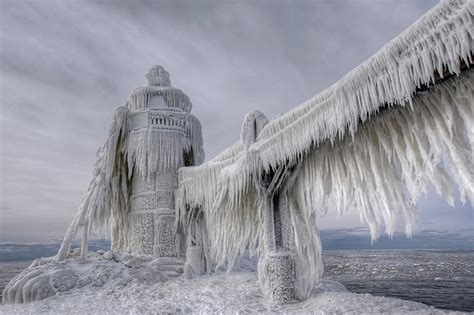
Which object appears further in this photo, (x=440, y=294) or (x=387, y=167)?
(x=440, y=294)

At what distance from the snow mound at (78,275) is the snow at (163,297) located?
0.02m

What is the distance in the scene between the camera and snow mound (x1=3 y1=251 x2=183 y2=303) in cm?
776

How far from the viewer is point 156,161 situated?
12398 mm

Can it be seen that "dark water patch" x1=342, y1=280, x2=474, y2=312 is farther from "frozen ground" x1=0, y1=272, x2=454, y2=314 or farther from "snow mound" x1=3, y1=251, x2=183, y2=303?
"snow mound" x1=3, y1=251, x2=183, y2=303

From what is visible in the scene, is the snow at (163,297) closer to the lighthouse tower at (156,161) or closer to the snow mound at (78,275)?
the snow mound at (78,275)

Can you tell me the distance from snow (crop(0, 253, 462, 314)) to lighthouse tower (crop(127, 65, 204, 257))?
1955 mm

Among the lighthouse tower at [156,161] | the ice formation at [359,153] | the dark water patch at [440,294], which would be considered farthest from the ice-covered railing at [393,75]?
the dark water patch at [440,294]

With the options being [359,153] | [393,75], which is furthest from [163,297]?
[393,75]

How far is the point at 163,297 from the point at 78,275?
255 centimetres

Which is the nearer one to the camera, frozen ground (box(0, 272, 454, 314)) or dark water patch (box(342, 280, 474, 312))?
frozen ground (box(0, 272, 454, 314))

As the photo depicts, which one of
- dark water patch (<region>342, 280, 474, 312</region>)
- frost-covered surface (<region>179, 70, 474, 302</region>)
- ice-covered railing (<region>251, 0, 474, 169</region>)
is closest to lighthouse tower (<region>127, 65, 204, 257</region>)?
frost-covered surface (<region>179, 70, 474, 302</region>)

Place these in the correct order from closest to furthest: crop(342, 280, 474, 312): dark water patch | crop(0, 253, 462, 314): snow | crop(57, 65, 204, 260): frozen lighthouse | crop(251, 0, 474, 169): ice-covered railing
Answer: crop(251, 0, 474, 169): ice-covered railing → crop(0, 253, 462, 314): snow → crop(342, 280, 474, 312): dark water patch → crop(57, 65, 204, 260): frozen lighthouse

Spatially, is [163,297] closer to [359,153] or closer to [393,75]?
[359,153]

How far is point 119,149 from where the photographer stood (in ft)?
41.7
